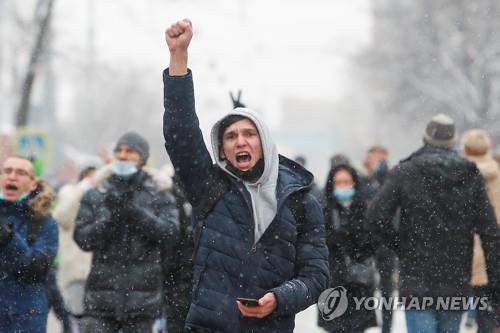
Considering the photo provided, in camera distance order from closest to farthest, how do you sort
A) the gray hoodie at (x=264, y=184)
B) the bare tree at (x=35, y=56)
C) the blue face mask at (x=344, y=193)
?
the gray hoodie at (x=264, y=184) < the blue face mask at (x=344, y=193) < the bare tree at (x=35, y=56)

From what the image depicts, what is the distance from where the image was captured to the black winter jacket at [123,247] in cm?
583

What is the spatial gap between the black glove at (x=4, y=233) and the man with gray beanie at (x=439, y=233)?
2.27 metres

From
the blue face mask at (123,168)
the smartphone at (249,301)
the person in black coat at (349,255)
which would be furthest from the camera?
the person in black coat at (349,255)

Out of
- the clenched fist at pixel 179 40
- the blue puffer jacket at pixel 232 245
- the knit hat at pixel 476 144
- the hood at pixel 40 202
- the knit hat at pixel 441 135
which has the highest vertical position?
the knit hat at pixel 476 144

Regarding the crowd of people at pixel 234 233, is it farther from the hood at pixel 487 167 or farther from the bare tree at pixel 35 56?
the bare tree at pixel 35 56

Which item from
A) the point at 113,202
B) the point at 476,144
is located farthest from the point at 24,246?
the point at 476,144

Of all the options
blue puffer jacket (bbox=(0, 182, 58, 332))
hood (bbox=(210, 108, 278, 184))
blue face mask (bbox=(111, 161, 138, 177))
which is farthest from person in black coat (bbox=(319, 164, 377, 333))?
hood (bbox=(210, 108, 278, 184))

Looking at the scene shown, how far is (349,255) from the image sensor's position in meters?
6.75

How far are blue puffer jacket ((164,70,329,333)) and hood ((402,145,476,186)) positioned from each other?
6.90 feet

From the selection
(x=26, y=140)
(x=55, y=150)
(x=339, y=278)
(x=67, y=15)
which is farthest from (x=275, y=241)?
(x=55, y=150)

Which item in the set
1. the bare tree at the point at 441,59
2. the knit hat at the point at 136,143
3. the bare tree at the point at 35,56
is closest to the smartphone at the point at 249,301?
the knit hat at the point at 136,143

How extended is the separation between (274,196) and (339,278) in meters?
3.09

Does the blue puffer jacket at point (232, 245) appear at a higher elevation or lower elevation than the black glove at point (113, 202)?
lower

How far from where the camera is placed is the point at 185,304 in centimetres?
670
